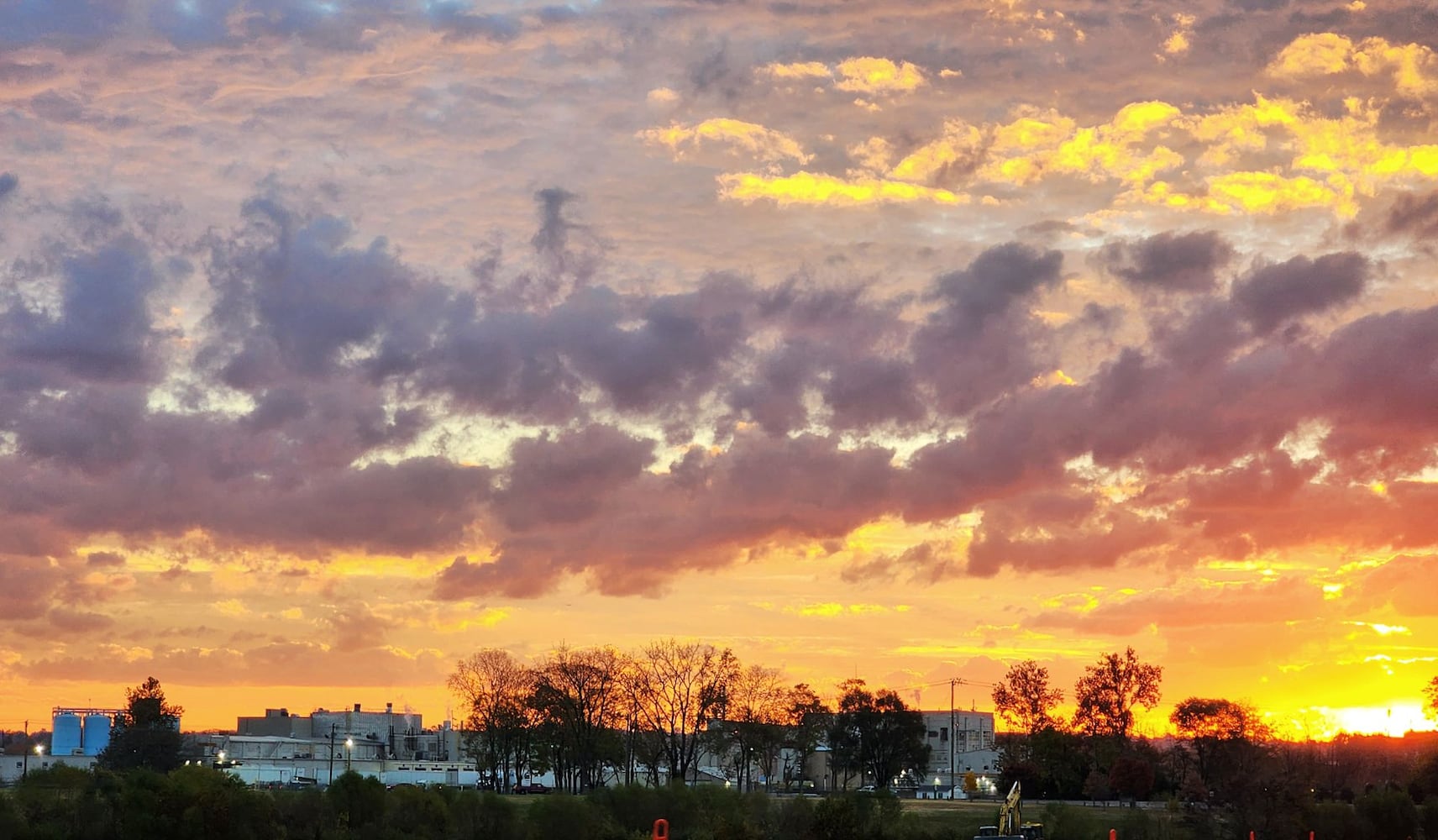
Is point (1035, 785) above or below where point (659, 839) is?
below

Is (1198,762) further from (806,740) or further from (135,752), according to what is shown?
(135,752)

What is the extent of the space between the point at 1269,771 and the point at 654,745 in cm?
7247

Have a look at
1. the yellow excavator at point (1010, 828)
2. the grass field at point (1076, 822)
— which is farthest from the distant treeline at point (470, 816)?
the yellow excavator at point (1010, 828)

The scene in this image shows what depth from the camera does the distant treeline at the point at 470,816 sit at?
80.6 m

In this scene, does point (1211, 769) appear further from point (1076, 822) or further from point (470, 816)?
point (470, 816)

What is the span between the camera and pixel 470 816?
88125mm

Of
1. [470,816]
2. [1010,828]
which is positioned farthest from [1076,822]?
[470,816]

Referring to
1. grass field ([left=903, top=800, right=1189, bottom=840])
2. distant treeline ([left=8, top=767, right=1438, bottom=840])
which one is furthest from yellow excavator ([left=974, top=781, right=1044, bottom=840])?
grass field ([left=903, top=800, right=1189, bottom=840])

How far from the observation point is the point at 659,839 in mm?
22625

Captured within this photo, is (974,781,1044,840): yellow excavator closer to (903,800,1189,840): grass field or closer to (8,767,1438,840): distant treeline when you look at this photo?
(8,767,1438,840): distant treeline

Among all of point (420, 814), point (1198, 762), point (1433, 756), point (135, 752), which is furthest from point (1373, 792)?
point (135, 752)

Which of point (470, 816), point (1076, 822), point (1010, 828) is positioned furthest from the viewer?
point (1076, 822)

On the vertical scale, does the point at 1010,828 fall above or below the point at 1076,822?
above

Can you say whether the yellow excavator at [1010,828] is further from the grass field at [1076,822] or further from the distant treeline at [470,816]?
the grass field at [1076,822]
